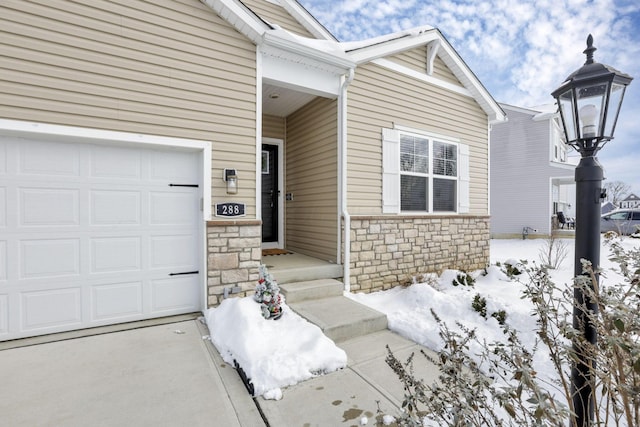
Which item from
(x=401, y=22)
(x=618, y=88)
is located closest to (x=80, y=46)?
(x=618, y=88)

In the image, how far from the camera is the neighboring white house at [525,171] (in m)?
13.0

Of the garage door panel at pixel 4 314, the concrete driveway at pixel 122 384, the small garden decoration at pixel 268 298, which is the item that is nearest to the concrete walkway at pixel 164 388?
the concrete driveway at pixel 122 384

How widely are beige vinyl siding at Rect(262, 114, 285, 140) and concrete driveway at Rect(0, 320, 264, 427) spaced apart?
4190 mm

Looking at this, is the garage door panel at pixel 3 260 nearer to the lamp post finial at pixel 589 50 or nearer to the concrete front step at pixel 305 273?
the concrete front step at pixel 305 273

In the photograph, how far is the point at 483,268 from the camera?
6.70m

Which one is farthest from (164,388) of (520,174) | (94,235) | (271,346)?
(520,174)

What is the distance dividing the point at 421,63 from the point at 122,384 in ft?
21.5

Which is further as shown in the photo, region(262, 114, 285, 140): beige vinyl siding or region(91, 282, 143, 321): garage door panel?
region(262, 114, 285, 140): beige vinyl siding

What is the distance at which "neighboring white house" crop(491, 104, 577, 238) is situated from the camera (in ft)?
42.8

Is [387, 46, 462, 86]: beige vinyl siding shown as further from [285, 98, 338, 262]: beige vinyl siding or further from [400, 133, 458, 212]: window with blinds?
[285, 98, 338, 262]: beige vinyl siding

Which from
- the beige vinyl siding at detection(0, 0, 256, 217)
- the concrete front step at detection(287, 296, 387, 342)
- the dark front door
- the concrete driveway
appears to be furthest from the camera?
the dark front door

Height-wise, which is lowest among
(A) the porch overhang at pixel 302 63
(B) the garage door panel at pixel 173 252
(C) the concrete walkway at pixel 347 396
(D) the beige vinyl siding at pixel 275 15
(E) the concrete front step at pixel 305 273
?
(C) the concrete walkway at pixel 347 396

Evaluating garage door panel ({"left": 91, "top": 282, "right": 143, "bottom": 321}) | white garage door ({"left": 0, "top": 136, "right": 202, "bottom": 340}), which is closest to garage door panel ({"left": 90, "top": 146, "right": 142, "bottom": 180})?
white garage door ({"left": 0, "top": 136, "right": 202, "bottom": 340})

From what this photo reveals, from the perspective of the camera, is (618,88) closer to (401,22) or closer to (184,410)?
(184,410)
